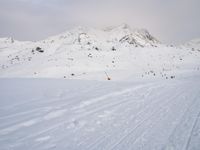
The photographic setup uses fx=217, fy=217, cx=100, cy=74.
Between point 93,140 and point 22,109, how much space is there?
3.63 m

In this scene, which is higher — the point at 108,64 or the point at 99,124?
the point at 108,64

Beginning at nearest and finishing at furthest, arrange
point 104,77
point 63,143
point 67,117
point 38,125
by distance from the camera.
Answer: point 63,143
point 38,125
point 67,117
point 104,77

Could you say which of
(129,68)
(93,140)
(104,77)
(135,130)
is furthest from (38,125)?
(129,68)

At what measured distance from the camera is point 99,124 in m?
6.14

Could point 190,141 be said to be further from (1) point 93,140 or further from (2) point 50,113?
(2) point 50,113

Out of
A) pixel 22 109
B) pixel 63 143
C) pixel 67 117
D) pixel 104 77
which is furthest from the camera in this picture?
pixel 104 77

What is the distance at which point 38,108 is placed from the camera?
7.74 metres

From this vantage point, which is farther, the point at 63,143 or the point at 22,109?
the point at 22,109

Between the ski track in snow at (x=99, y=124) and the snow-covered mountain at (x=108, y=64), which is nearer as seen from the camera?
the ski track in snow at (x=99, y=124)

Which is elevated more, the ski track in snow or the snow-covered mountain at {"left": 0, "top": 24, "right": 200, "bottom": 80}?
the snow-covered mountain at {"left": 0, "top": 24, "right": 200, "bottom": 80}

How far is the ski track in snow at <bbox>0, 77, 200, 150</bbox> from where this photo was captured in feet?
15.6

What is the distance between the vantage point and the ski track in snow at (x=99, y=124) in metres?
4.77

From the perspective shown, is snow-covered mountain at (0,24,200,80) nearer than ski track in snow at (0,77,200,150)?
No

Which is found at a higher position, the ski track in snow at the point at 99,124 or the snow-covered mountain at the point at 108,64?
the snow-covered mountain at the point at 108,64
